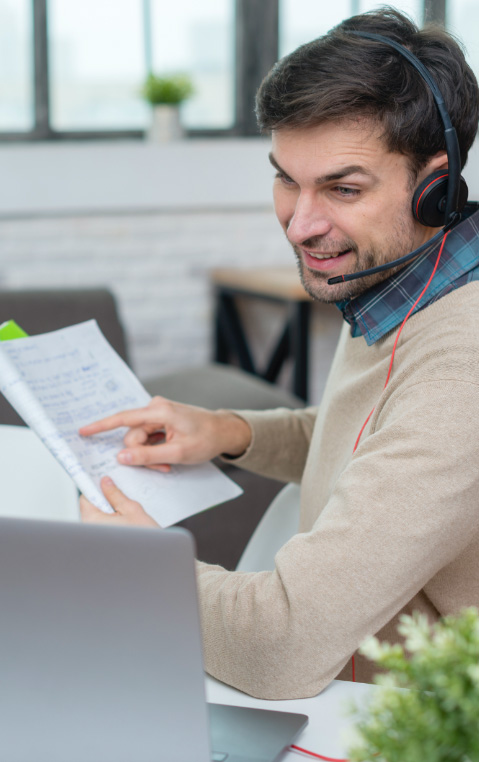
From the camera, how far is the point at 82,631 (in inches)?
19.3

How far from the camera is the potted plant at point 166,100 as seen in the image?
3.24m

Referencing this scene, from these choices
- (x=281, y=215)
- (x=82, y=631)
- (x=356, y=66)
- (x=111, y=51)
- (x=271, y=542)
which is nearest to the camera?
(x=82, y=631)

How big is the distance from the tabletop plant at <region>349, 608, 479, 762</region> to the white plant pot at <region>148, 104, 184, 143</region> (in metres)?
3.11

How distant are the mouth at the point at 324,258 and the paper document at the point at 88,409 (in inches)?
11.1

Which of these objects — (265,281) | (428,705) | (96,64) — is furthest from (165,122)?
(428,705)

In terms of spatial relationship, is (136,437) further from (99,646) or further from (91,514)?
(99,646)

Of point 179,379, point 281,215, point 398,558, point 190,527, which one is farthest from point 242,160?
point 398,558

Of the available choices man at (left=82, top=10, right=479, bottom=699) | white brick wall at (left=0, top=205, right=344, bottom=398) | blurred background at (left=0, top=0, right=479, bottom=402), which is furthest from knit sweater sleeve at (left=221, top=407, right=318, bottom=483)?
white brick wall at (left=0, top=205, right=344, bottom=398)

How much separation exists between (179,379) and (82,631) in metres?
1.96

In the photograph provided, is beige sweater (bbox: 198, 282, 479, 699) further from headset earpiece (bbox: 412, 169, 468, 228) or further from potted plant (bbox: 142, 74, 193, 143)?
potted plant (bbox: 142, 74, 193, 143)

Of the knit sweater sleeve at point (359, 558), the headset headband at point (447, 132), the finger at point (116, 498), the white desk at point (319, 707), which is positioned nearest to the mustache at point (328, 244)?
the headset headband at point (447, 132)

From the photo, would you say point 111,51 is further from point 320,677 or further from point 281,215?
point 320,677

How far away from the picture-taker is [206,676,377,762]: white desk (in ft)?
2.01

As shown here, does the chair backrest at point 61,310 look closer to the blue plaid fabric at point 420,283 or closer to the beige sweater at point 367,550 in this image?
the blue plaid fabric at point 420,283
